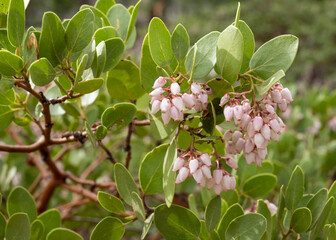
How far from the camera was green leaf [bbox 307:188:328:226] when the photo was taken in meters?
0.68

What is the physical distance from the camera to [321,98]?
1.79 metres

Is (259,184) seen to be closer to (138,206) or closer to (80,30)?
(138,206)

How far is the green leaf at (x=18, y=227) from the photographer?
639 mm

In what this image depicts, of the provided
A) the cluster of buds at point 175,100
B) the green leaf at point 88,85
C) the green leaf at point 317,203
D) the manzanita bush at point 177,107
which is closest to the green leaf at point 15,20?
the manzanita bush at point 177,107

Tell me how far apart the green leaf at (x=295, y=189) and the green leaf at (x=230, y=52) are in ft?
0.69

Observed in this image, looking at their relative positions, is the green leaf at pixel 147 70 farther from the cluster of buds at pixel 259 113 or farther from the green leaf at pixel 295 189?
the green leaf at pixel 295 189

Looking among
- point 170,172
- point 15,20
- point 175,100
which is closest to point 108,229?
point 170,172

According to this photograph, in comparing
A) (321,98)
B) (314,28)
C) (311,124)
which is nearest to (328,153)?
(311,124)

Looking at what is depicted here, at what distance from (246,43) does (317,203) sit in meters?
0.29

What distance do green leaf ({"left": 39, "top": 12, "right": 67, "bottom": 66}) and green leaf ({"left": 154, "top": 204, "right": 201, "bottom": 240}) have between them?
288mm

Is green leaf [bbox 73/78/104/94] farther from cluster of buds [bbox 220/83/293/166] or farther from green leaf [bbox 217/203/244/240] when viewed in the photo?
green leaf [bbox 217/203/244/240]

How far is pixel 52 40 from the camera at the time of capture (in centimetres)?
63

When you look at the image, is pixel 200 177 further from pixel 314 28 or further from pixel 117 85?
pixel 314 28

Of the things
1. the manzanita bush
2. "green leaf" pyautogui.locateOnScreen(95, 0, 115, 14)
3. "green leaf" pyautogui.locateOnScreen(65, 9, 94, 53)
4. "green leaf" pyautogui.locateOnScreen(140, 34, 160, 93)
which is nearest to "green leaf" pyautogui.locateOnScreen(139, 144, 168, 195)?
the manzanita bush
